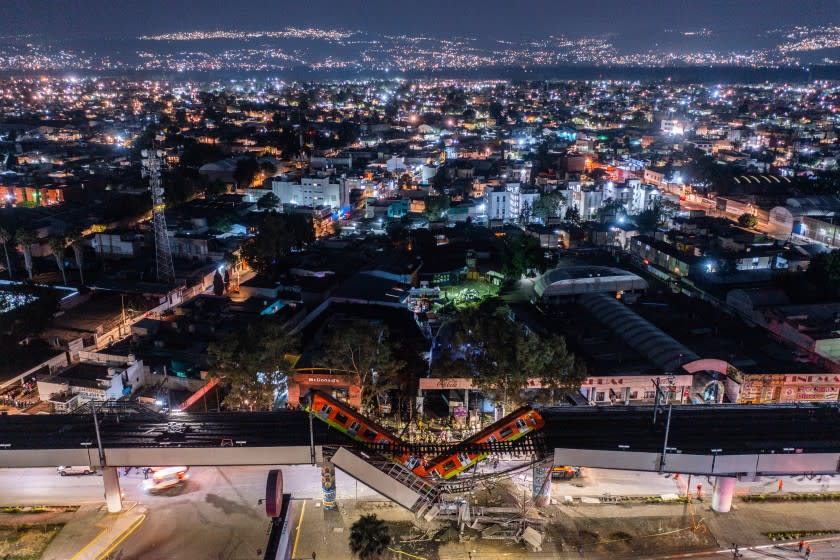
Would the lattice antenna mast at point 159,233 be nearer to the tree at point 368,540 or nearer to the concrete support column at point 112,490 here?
the concrete support column at point 112,490

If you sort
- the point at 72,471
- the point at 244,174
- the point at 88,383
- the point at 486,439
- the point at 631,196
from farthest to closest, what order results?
the point at 244,174 → the point at 631,196 → the point at 88,383 → the point at 72,471 → the point at 486,439

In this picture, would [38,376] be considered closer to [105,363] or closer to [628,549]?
[105,363]

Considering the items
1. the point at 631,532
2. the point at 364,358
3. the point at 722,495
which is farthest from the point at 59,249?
the point at 722,495

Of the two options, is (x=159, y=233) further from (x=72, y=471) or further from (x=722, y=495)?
(x=722, y=495)

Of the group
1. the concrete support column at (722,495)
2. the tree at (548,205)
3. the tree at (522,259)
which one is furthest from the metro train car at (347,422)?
the tree at (548,205)

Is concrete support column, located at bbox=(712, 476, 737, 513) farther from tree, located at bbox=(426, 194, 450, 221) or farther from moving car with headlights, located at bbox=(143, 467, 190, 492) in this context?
tree, located at bbox=(426, 194, 450, 221)

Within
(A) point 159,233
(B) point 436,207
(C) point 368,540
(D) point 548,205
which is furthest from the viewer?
(D) point 548,205
